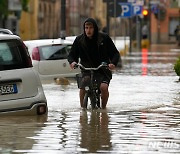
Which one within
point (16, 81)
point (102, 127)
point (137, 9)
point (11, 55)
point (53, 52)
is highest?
point (11, 55)

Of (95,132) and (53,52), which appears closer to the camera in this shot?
(95,132)

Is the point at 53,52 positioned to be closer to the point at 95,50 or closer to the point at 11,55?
the point at 95,50

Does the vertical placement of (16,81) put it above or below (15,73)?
below

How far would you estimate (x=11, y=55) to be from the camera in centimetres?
1508

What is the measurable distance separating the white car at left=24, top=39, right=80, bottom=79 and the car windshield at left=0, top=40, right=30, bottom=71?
1174cm

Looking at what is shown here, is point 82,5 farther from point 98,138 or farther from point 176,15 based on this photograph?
point 98,138

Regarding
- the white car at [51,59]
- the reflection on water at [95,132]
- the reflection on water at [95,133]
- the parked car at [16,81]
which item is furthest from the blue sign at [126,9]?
the parked car at [16,81]

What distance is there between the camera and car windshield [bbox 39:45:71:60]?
2731cm

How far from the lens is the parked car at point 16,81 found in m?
14.9

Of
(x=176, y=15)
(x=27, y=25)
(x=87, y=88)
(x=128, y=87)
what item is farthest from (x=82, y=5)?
(x=87, y=88)

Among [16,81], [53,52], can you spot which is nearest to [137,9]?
[53,52]

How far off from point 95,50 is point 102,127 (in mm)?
3090

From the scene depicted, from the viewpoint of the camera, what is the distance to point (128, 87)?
24.1 metres

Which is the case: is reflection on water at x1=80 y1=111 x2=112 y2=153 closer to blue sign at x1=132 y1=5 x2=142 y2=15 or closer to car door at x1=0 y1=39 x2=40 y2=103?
car door at x1=0 y1=39 x2=40 y2=103
